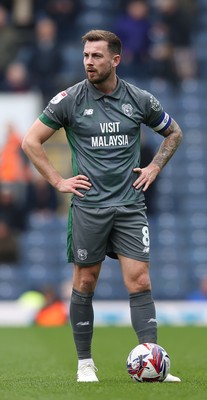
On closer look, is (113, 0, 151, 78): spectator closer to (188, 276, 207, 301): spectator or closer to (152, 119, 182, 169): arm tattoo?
(188, 276, 207, 301): spectator

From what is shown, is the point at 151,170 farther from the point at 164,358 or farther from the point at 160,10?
the point at 160,10

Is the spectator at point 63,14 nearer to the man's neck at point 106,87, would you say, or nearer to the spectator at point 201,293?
the spectator at point 201,293

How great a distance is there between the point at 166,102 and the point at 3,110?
2966mm

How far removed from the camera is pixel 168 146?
8258 mm

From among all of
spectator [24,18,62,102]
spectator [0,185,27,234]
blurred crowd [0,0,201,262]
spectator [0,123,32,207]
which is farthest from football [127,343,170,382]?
spectator [24,18,62,102]

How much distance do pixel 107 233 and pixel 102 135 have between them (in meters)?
0.64

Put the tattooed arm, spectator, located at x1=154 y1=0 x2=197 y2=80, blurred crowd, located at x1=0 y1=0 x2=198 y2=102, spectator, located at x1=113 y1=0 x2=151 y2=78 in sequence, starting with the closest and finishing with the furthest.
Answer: the tattooed arm → blurred crowd, located at x1=0 y1=0 x2=198 y2=102 → spectator, located at x1=113 y1=0 x2=151 y2=78 → spectator, located at x1=154 y1=0 x2=197 y2=80

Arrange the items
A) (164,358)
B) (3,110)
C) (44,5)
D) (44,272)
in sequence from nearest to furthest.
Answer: (164,358) < (44,272) < (3,110) < (44,5)

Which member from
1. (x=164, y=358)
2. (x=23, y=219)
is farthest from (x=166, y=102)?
(x=164, y=358)

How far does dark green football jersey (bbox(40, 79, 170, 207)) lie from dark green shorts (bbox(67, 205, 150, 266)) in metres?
0.07

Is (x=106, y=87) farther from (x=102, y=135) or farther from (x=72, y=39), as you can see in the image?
(x=72, y=39)

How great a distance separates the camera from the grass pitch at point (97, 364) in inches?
279

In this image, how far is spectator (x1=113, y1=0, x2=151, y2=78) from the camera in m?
21.4

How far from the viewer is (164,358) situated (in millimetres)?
7652
